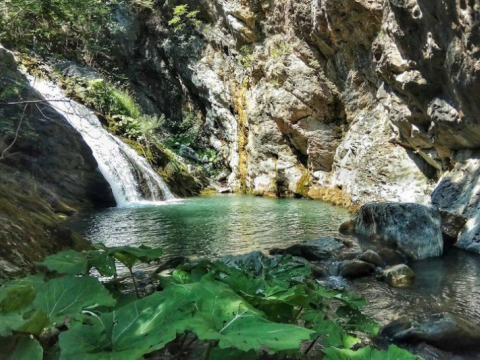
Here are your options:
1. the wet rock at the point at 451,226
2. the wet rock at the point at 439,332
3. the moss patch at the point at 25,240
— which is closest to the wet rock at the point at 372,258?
the wet rock at the point at 451,226

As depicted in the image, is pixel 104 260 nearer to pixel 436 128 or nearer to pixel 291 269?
pixel 291 269

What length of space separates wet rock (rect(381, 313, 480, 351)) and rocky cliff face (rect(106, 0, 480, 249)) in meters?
3.91

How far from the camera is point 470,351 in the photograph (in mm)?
2975

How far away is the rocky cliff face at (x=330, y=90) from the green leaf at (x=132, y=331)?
6.63 m

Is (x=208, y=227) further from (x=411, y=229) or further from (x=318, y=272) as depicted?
(x=411, y=229)

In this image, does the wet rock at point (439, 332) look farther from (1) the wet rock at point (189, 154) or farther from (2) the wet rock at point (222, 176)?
(1) the wet rock at point (189, 154)

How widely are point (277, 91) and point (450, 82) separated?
11.2 metres

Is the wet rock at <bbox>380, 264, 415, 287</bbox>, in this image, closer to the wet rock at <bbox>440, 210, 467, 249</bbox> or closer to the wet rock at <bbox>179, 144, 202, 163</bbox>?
the wet rock at <bbox>440, 210, 467, 249</bbox>

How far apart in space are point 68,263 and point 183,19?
2637 cm

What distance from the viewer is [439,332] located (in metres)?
3.08

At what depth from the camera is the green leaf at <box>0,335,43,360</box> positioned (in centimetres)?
111

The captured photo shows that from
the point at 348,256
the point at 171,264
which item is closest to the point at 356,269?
the point at 348,256

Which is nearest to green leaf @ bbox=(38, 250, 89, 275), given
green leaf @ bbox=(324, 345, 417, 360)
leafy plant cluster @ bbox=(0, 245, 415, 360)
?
leafy plant cluster @ bbox=(0, 245, 415, 360)

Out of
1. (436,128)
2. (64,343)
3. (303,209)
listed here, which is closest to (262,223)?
Result: (303,209)
